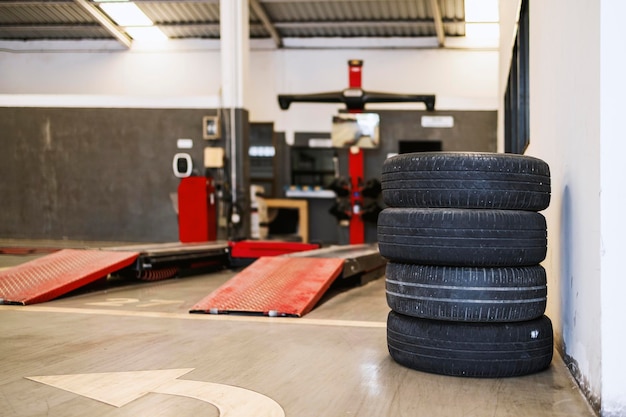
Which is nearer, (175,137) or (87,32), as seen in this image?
(175,137)

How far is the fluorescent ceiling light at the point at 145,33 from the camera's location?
13798mm

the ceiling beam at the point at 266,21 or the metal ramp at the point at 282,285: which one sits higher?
the ceiling beam at the point at 266,21

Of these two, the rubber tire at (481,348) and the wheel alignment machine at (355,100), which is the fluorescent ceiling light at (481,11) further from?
the rubber tire at (481,348)

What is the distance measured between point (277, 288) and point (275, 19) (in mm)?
9616

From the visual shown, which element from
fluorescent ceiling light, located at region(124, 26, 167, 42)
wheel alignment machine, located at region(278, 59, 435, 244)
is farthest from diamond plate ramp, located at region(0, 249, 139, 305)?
fluorescent ceiling light, located at region(124, 26, 167, 42)

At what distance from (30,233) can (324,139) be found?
18.1 ft

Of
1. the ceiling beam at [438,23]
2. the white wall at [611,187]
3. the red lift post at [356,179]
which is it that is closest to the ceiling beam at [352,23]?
the ceiling beam at [438,23]

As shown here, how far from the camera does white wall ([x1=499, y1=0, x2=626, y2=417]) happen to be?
6.57ft

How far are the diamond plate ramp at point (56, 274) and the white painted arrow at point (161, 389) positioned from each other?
2201mm

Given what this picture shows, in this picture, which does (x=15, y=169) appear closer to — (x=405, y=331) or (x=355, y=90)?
(x=355, y=90)

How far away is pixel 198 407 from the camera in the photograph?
2.09m

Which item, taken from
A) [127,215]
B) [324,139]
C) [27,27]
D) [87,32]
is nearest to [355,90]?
[324,139]

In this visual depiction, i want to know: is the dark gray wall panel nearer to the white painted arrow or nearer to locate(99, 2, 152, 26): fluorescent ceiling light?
locate(99, 2, 152, 26): fluorescent ceiling light

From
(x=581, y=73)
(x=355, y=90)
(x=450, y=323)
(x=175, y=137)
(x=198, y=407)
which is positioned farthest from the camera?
(x=175, y=137)
